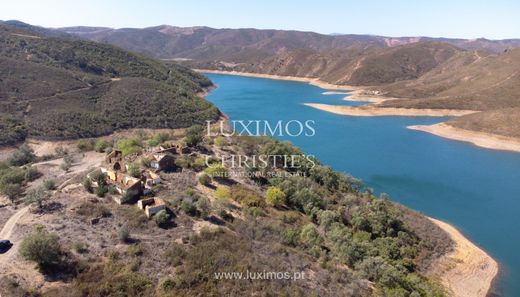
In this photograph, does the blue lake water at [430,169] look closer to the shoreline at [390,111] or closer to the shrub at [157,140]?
the shoreline at [390,111]

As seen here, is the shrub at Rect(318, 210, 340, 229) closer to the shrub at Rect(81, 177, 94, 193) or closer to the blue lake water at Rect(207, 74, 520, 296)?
the blue lake water at Rect(207, 74, 520, 296)

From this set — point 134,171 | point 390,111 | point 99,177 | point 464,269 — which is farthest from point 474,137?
point 99,177

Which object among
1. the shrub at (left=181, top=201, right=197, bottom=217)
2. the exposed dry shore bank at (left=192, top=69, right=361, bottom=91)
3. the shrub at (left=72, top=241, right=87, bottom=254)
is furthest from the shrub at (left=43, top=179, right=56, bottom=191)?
the exposed dry shore bank at (left=192, top=69, right=361, bottom=91)

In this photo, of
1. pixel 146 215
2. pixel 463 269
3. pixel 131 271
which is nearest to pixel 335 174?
pixel 463 269

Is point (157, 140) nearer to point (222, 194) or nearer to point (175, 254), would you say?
point (222, 194)

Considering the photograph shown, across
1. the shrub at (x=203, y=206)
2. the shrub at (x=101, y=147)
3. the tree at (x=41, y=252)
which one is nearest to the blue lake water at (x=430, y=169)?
the shrub at (x=203, y=206)

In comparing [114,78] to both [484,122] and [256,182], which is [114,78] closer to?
[256,182]
